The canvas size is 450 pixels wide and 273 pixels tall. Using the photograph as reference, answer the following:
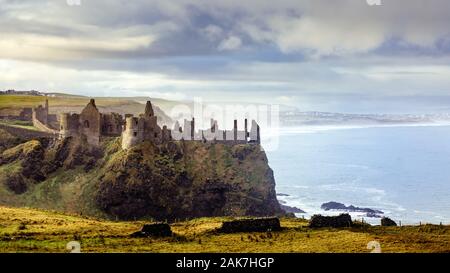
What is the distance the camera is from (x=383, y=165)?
30016 millimetres

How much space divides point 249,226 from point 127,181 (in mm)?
36122

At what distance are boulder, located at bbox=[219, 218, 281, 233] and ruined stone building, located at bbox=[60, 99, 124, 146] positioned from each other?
3253 cm

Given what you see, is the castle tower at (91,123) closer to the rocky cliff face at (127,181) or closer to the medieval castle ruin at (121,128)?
the medieval castle ruin at (121,128)

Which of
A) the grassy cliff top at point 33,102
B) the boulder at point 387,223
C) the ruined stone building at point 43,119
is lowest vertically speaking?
the boulder at point 387,223

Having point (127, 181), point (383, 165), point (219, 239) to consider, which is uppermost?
point (383, 165)

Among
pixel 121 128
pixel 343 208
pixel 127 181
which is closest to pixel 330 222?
pixel 343 208

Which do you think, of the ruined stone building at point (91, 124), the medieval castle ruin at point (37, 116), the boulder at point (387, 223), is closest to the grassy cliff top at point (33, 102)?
the medieval castle ruin at point (37, 116)

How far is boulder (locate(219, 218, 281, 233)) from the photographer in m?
22.7

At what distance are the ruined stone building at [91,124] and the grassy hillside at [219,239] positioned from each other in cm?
3008

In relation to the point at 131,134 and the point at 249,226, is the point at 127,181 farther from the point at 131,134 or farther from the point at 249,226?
the point at 249,226

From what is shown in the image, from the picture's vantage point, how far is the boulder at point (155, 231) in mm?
21562

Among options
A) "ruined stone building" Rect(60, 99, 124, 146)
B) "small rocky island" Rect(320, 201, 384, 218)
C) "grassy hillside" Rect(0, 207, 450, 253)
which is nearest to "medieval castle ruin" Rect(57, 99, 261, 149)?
"ruined stone building" Rect(60, 99, 124, 146)

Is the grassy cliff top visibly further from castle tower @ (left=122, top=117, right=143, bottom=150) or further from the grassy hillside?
the grassy hillside
